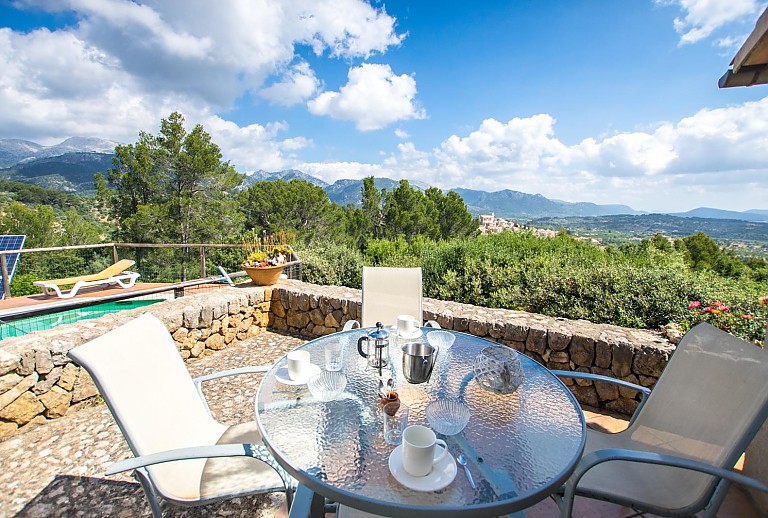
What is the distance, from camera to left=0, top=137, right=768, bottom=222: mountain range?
1254 inches

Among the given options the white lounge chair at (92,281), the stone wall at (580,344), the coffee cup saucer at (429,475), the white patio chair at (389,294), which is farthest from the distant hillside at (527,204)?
the coffee cup saucer at (429,475)

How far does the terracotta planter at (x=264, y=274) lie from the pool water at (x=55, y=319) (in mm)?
2474

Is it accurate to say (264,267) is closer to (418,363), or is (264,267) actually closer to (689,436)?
(418,363)

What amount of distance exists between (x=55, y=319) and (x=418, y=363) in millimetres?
6244

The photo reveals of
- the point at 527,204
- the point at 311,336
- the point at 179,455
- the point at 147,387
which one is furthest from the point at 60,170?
the point at 527,204

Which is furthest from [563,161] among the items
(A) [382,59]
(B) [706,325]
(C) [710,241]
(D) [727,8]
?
(B) [706,325]

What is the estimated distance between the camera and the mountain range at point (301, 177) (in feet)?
105

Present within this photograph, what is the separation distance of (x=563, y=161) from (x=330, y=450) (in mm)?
25939

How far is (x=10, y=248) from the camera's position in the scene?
570cm

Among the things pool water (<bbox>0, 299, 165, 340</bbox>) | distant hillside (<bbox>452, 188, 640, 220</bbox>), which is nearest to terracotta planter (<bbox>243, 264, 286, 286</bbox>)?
pool water (<bbox>0, 299, 165, 340</bbox>)

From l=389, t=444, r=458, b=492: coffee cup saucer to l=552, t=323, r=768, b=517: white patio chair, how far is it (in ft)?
1.58

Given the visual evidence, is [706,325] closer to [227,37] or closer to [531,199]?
[227,37]

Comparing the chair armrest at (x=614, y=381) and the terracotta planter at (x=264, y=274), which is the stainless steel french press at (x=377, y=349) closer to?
the chair armrest at (x=614, y=381)

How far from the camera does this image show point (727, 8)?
295 cm
